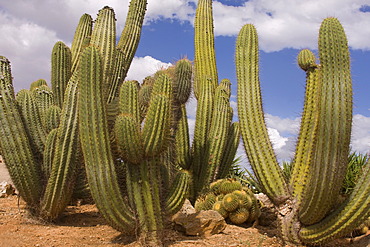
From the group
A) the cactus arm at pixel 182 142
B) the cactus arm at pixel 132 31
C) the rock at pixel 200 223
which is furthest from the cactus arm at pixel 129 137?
the cactus arm at pixel 132 31

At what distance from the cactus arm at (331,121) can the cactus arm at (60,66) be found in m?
5.01

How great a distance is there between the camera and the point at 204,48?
28.5ft

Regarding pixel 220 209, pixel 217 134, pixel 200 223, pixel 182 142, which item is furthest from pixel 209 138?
pixel 200 223

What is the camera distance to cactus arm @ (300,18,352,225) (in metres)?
4.54

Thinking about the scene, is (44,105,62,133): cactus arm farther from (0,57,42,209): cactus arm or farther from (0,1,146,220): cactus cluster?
(0,57,42,209): cactus arm

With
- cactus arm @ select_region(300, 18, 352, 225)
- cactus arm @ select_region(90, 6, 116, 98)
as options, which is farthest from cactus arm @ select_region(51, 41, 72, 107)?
cactus arm @ select_region(300, 18, 352, 225)

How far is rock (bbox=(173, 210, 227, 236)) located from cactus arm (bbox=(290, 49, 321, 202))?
1229mm

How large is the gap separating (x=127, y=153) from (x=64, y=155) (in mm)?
1768

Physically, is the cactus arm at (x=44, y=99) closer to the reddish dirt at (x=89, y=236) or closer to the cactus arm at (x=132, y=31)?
the cactus arm at (x=132, y=31)

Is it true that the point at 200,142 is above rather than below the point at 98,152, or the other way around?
above

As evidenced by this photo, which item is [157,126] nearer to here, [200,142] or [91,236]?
[91,236]

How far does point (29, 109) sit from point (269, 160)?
4.02 meters

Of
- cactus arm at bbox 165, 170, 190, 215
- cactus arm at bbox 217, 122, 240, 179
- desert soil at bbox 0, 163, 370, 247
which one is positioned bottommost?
desert soil at bbox 0, 163, 370, 247

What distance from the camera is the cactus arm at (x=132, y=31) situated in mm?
8016
